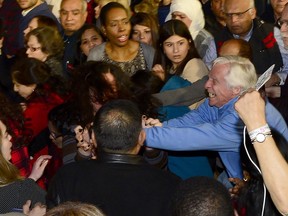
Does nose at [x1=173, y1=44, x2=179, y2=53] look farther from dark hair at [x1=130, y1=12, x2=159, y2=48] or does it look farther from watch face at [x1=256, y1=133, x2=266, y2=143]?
watch face at [x1=256, y1=133, x2=266, y2=143]

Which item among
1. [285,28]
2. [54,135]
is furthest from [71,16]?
[285,28]

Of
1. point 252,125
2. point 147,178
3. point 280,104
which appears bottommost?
point 280,104

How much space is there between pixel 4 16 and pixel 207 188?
18.9 feet

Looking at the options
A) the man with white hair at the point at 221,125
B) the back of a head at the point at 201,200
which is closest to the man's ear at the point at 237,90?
the man with white hair at the point at 221,125

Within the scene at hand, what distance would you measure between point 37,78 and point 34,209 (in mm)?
1717

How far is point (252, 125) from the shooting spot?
2.87m

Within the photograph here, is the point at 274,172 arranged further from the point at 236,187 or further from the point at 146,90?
the point at 146,90

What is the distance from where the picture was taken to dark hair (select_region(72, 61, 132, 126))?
4441 mm

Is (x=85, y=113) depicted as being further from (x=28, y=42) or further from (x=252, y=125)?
(x=28, y=42)

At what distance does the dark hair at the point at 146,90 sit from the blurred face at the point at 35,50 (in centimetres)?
146

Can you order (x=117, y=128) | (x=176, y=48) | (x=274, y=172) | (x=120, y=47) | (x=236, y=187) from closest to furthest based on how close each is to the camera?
(x=274, y=172), (x=117, y=128), (x=236, y=187), (x=176, y=48), (x=120, y=47)

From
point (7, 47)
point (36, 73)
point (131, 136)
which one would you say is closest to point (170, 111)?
point (36, 73)

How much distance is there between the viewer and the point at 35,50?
6336 mm

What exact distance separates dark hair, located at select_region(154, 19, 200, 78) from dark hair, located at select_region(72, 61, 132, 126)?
125 centimetres
